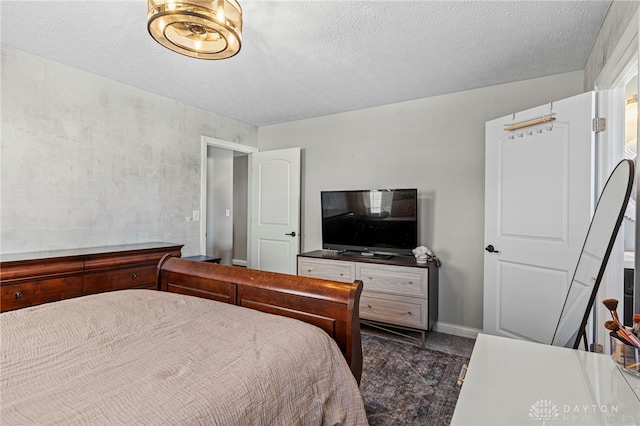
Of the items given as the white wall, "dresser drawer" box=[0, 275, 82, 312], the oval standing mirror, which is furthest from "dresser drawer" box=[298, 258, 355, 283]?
"dresser drawer" box=[0, 275, 82, 312]

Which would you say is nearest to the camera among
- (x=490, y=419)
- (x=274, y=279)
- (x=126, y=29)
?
(x=490, y=419)

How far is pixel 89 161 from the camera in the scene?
3.01 meters

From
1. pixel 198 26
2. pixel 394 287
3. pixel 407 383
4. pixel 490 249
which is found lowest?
pixel 407 383

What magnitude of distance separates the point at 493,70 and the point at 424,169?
3.71 ft

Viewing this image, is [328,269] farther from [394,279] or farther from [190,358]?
[190,358]

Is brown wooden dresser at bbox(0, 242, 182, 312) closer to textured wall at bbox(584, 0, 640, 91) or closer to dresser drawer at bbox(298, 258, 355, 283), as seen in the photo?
dresser drawer at bbox(298, 258, 355, 283)

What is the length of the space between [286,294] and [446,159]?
8.14ft

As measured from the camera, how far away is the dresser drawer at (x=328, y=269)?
136 inches

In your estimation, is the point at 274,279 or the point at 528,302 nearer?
the point at 274,279

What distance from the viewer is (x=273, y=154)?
4.52 meters

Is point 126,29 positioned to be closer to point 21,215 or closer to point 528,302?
point 21,215

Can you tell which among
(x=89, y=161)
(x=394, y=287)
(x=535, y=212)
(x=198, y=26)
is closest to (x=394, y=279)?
(x=394, y=287)

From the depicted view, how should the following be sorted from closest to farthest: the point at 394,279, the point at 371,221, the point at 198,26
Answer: the point at 198,26 < the point at 394,279 < the point at 371,221

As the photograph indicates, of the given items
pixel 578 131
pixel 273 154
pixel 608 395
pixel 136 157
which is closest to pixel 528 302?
pixel 578 131
